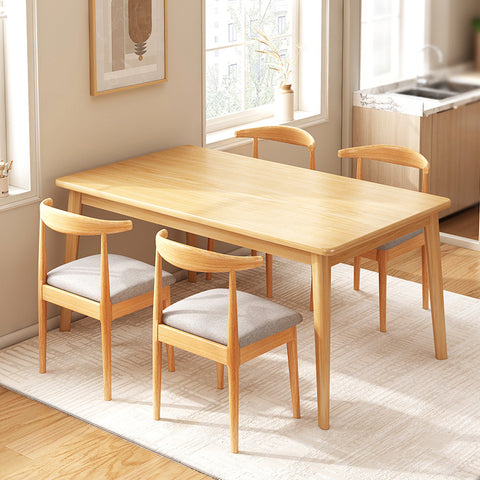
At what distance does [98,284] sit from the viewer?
11.6 ft

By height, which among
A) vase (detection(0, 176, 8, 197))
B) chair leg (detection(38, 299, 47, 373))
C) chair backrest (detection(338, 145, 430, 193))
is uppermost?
chair backrest (detection(338, 145, 430, 193))

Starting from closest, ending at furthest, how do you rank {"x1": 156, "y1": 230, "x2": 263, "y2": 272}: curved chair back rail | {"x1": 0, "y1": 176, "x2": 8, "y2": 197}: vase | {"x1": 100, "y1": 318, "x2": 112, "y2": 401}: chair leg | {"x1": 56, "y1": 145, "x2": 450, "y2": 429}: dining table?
{"x1": 156, "y1": 230, "x2": 263, "y2": 272}: curved chair back rail
{"x1": 56, "y1": 145, "x2": 450, "y2": 429}: dining table
{"x1": 100, "y1": 318, "x2": 112, "y2": 401}: chair leg
{"x1": 0, "y1": 176, "x2": 8, "y2": 197}: vase

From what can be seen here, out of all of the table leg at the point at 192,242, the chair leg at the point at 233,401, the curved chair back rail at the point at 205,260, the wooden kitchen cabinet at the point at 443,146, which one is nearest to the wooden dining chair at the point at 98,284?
the curved chair back rail at the point at 205,260

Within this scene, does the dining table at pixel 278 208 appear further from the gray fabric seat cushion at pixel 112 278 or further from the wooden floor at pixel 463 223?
the wooden floor at pixel 463 223

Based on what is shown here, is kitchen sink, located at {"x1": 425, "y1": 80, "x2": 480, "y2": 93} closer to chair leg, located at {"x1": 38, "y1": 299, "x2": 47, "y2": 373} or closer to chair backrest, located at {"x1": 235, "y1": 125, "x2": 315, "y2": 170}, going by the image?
chair backrest, located at {"x1": 235, "y1": 125, "x2": 315, "y2": 170}

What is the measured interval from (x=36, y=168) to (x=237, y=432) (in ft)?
5.17

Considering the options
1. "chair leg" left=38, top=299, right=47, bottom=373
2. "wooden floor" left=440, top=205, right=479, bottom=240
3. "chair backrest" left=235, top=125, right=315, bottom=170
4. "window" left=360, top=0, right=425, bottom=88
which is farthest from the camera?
"wooden floor" left=440, top=205, right=479, bottom=240

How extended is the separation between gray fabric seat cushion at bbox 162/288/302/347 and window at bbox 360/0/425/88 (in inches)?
101

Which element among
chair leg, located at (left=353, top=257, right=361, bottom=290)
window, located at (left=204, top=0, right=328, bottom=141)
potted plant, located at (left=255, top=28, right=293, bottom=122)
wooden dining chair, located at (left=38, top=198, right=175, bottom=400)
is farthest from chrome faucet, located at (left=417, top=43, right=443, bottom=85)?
wooden dining chair, located at (left=38, top=198, right=175, bottom=400)

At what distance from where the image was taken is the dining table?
3234 mm

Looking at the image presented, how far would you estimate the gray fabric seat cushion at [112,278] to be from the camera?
11.6ft

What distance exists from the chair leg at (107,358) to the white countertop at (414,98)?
2.60 metres

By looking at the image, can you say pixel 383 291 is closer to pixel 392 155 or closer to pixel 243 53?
pixel 392 155

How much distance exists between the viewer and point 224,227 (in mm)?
3348
